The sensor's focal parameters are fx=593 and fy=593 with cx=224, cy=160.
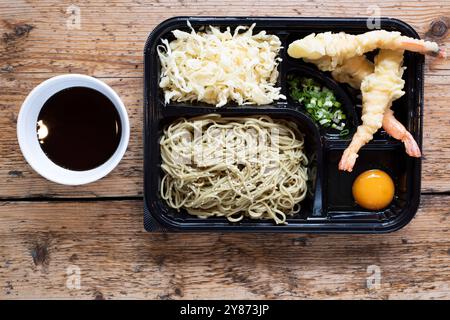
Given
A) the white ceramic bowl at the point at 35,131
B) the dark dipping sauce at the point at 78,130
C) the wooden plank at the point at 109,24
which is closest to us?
the white ceramic bowl at the point at 35,131

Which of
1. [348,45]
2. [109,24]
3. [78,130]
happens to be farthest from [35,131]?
[348,45]

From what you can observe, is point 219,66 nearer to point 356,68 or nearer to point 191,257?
point 356,68

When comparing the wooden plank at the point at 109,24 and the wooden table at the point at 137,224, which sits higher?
the wooden plank at the point at 109,24

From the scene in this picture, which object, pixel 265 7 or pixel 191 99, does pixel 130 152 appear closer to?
pixel 191 99

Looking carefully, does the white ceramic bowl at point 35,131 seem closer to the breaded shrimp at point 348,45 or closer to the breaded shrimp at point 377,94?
the breaded shrimp at point 348,45

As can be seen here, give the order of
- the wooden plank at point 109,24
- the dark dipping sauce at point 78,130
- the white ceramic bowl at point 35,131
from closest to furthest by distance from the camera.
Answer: the white ceramic bowl at point 35,131 → the dark dipping sauce at point 78,130 → the wooden plank at point 109,24

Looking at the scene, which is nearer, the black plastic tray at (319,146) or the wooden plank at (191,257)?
the black plastic tray at (319,146)

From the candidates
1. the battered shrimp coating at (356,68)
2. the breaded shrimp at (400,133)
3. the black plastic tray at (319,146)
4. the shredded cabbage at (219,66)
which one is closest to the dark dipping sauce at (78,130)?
the black plastic tray at (319,146)

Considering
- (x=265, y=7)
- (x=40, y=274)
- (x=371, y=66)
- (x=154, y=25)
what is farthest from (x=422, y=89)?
(x=40, y=274)
